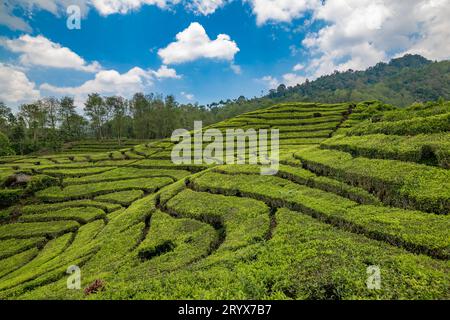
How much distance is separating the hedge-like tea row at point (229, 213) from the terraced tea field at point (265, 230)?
78mm

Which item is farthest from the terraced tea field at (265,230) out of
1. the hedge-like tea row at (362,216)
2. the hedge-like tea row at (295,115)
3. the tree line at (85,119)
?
the tree line at (85,119)

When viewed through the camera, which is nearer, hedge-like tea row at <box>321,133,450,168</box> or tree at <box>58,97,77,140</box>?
hedge-like tea row at <box>321,133,450,168</box>

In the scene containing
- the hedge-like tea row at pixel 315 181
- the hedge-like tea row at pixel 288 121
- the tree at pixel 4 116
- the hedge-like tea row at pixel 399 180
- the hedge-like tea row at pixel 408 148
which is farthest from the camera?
the tree at pixel 4 116

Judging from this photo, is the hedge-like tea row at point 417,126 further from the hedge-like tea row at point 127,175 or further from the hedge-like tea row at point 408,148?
the hedge-like tea row at point 127,175

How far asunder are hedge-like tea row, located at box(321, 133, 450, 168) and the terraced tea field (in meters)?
0.08

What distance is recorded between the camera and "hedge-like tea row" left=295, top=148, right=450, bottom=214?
11.1 metres

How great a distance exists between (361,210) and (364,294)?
6022 millimetres

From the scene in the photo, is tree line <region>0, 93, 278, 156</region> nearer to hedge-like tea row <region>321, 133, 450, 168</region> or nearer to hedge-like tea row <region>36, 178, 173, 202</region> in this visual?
hedge-like tea row <region>36, 178, 173, 202</region>

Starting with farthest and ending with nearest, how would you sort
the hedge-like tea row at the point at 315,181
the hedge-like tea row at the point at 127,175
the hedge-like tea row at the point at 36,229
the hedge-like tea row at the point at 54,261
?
1. the hedge-like tea row at the point at 127,175
2. the hedge-like tea row at the point at 36,229
3. the hedge-like tea row at the point at 315,181
4. the hedge-like tea row at the point at 54,261

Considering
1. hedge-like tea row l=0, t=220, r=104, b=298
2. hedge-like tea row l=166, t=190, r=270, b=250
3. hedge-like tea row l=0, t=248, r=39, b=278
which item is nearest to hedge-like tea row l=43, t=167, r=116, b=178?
hedge-like tea row l=0, t=220, r=104, b=298

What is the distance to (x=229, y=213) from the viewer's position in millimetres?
15195

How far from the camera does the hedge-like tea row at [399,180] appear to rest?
36.6ft

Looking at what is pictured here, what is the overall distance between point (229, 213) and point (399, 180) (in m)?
8.28
